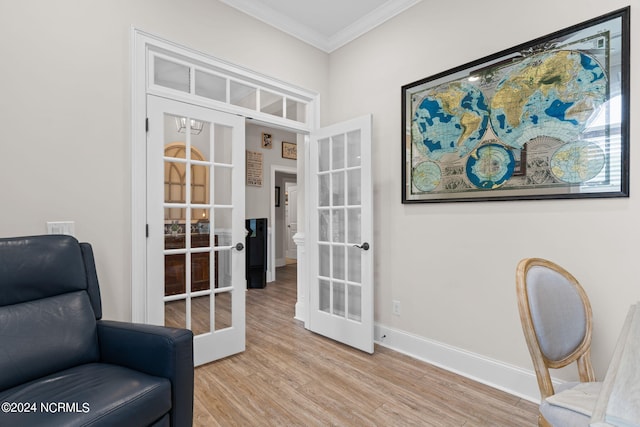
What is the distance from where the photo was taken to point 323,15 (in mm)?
2873

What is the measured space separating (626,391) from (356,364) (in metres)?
1.92

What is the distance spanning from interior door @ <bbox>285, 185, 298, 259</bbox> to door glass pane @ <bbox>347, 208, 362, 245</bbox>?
16.9ft

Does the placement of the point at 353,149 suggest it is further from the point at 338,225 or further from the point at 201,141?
the point at 201,141

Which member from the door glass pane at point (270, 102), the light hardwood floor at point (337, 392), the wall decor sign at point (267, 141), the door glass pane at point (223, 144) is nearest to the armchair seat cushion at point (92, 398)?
the light hardwood floor at point (337, 392)

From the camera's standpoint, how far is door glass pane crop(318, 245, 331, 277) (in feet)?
9.88

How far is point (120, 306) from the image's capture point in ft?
6.81

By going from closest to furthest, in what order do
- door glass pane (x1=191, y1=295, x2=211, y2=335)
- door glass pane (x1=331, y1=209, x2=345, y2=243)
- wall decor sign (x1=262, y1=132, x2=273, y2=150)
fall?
door glass pane (x1=191, y1=295, x2=211, y2=335) → door glass pane (x1=331, y1=209, x2=345, y2=243) → wall decor sign (x1=262, y1=132, x2=273, y2=150)

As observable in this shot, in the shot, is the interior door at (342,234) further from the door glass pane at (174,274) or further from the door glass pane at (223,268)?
the door glass pane at (174,274)

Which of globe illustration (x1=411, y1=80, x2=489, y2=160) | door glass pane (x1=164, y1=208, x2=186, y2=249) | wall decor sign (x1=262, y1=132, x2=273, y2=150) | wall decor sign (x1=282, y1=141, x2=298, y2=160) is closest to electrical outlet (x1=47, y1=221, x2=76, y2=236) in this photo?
door glass pane (x1=164, y1=208, x2=186, y2=249)

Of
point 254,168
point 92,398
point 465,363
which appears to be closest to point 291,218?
point 254,168

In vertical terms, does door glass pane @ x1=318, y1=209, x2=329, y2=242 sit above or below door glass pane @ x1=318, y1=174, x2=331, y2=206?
below

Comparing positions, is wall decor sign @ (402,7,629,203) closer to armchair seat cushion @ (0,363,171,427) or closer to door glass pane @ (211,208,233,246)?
door glass pane @ (211,208,233,246)

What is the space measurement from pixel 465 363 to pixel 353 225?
1344 millimetres

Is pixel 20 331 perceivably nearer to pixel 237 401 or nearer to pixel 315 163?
pixel 237 401
